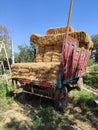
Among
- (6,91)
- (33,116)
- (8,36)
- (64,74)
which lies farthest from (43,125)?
(8,36)

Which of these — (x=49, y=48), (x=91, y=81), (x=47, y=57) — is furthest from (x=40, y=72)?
(x=91, y=81)

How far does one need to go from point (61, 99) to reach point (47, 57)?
257cm

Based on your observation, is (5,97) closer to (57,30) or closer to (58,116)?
(58,116)

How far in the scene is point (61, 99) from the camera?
4.89 metres

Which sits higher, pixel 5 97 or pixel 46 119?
pixel 5 97

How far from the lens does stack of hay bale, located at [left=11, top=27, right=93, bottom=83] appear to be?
15.5 feet

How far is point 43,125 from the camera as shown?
3.90 meters

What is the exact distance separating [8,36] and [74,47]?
21.8 m

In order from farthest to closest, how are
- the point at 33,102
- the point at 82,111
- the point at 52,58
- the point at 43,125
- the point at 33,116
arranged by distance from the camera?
the point at 52,58 → the point at 33,102 → the point at 82,111 → the point at 33,116 → the point at 43,125

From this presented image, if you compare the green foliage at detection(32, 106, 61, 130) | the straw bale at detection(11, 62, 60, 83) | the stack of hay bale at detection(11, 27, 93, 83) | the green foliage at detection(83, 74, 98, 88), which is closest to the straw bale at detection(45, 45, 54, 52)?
the stack of hay bale at detection(11, 27, 93, 83)

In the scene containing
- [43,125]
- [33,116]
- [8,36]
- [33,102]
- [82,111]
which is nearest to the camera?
[43,125]

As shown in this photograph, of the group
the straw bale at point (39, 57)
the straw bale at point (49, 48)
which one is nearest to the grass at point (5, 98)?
the straw bale at point (39, 57)

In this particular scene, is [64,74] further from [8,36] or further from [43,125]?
[8,36]

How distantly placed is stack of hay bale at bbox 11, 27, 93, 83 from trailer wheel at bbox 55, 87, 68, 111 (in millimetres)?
521
